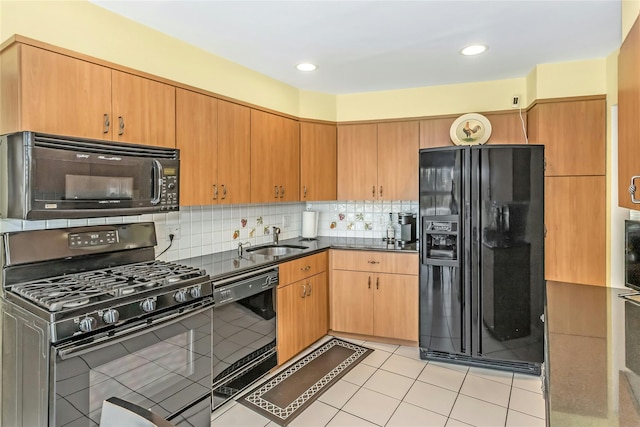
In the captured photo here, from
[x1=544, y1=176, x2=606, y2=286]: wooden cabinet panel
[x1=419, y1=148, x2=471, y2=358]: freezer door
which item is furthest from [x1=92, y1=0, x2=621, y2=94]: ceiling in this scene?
[x1=544, y1=176, x2=606, y2=286]: wooden cabinet panel

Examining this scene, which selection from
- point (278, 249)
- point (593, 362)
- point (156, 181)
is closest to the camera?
point (593, 362)

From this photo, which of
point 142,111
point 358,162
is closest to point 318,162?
point 358,162

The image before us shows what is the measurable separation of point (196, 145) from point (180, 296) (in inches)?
43.6

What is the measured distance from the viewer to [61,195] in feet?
5.94

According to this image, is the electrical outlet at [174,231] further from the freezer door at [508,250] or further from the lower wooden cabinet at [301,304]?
the freezer door at [508,250]

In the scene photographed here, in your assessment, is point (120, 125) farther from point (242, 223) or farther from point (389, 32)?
point (389, 32)

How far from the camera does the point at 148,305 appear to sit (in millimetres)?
1818

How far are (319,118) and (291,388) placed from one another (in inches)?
101

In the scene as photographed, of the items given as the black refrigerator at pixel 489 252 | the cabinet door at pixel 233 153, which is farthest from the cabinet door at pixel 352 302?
the cabinet door at pixel 233 153

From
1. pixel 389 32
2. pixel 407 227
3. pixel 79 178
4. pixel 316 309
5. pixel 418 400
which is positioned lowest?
pixel 418 400

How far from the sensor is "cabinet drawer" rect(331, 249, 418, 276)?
3404 millimetres

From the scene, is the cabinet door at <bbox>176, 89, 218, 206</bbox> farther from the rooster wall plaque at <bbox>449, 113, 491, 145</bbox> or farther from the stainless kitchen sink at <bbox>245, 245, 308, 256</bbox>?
the rooster wall plaque at <bbox>449, 113, 491, 145</bbox>

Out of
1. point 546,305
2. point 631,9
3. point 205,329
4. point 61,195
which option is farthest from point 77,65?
point 546,305

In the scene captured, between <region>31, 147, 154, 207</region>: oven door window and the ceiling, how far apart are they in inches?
34.8
